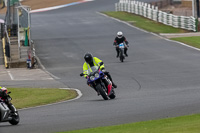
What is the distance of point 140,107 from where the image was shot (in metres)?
15.6

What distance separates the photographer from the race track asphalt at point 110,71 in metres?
14.2

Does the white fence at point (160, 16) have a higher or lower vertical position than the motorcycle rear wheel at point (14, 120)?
lower

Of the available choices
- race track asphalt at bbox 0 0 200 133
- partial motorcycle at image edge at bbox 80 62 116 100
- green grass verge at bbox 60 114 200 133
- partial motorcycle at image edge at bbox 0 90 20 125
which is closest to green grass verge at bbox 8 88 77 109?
race track asphalt at bbox 0 0 200 133

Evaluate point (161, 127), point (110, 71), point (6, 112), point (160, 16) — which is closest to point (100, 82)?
point (6, 112)

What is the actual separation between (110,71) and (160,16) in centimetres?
2379

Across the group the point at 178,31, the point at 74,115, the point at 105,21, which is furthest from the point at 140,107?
the point at 105,21

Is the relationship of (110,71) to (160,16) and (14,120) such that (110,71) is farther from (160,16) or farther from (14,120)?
(160,16)

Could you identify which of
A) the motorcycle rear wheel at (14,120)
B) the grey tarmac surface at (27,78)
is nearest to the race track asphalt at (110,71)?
the motorcycle rear wheel at (14,120)

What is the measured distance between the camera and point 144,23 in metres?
53.4

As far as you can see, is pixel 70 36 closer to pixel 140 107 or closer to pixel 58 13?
pixel 58 13

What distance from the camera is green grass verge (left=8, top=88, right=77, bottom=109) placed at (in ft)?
65.9

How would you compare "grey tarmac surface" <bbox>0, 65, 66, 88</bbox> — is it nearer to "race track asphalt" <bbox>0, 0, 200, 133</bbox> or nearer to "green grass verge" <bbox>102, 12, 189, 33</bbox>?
"race track asphalt" <bbox>0, 0, 200, 133</bbox>

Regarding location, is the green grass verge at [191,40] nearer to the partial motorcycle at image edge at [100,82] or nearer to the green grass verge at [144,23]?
the green grass verge at [144,23]

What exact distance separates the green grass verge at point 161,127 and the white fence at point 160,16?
34878 mm
